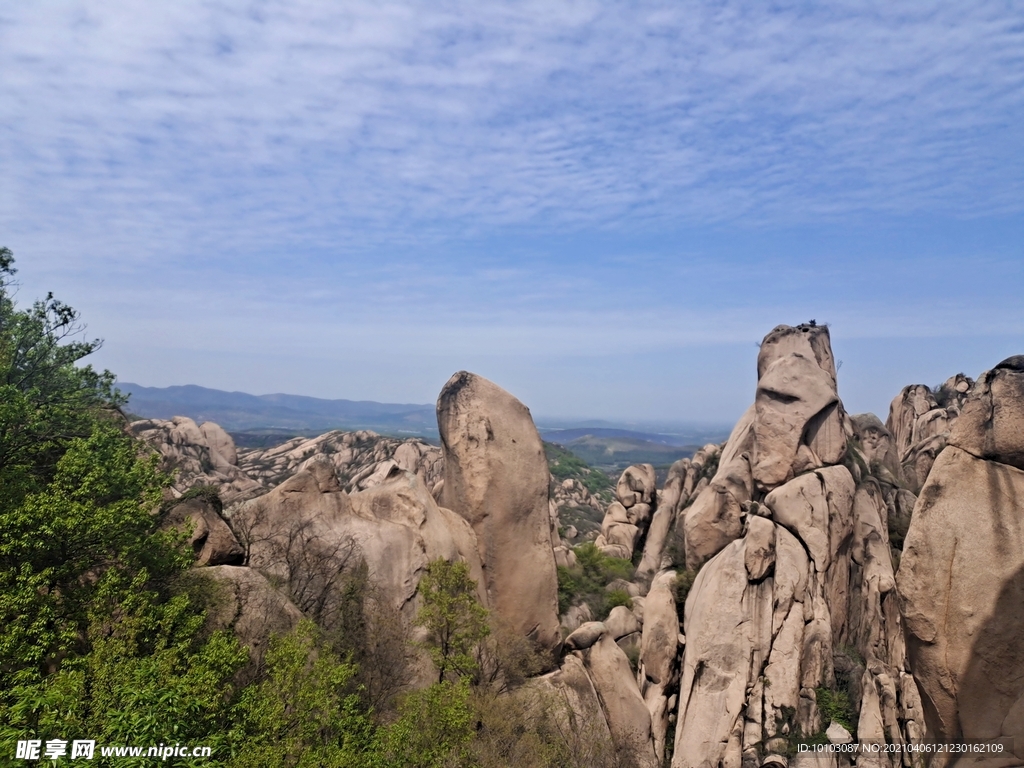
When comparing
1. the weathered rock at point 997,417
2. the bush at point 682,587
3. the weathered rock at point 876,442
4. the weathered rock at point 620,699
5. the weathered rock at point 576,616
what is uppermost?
the weathered rock at point 997,417

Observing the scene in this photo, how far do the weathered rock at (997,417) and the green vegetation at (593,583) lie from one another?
2488cm

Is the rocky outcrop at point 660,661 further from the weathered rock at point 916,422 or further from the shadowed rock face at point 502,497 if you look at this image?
the weathered rock at point 916,422

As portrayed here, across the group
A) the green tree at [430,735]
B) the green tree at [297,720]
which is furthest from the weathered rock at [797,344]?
the green tree at [297,720]

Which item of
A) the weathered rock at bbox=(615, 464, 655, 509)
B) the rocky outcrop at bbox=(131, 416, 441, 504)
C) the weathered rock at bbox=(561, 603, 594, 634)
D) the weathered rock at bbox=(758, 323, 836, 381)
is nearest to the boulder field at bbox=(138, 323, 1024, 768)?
the weathered rock at bbox=(561, 603, 594, 634)

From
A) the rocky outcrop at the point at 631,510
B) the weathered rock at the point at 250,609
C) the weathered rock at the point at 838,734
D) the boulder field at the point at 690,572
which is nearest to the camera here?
the weathered rock at the point at 250,609

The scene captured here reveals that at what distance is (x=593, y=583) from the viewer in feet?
138

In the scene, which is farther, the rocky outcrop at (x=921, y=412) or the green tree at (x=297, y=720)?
the rocky outcrop at (x=921, y=412)

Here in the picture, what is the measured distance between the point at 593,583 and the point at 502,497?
13754mm

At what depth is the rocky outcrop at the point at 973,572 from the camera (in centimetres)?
1554

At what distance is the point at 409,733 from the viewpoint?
16.8 metres

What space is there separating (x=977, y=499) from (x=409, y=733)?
53.3 feet

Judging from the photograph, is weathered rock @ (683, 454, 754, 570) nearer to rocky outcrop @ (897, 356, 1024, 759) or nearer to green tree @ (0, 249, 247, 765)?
rocky outcrop @ (897, 356, 1024, 759)

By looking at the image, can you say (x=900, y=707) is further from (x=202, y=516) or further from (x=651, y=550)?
(x=202, y=516)

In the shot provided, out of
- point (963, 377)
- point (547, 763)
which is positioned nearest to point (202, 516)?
point (547, 763)
